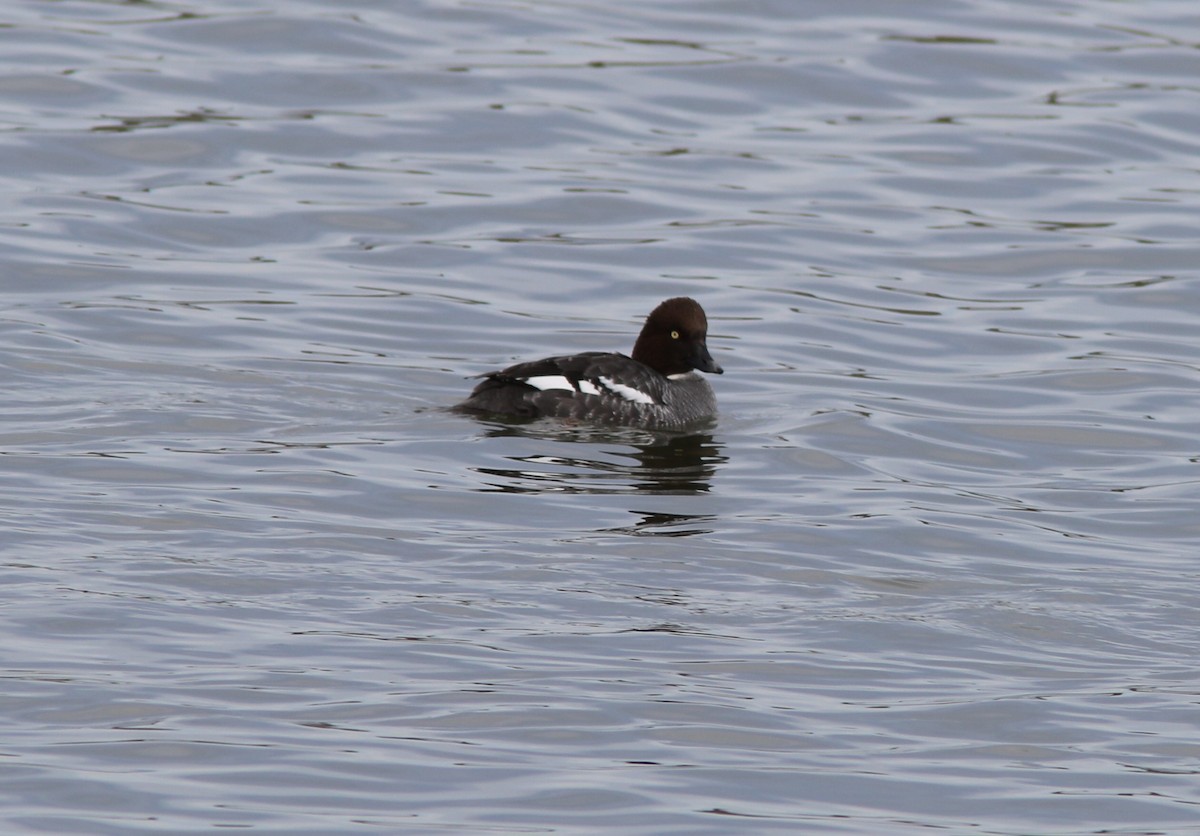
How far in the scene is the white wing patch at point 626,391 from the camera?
12827 millimetres

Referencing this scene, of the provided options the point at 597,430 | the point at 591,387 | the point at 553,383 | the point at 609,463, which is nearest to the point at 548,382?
the point at 553,383

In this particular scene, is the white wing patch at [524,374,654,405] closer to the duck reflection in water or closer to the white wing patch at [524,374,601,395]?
the white wing patch at [524,374,601,395]

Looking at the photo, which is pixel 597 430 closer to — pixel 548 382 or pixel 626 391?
pixel 626 391

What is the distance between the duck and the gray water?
0.25 metres

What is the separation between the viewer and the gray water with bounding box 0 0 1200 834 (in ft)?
24.1

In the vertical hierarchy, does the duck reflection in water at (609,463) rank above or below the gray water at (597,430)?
below

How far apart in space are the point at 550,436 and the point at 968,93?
12032 millimetres

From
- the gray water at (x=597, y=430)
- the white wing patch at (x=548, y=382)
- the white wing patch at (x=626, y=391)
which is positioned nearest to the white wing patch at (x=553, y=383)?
the white wing patch at (x=548, y=382)

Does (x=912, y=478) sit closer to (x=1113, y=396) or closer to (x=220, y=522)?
(x=1113, y=396)

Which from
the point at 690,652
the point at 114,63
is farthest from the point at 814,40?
the point at 690,652

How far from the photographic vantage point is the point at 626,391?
12.9 metres

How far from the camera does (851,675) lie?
8.23 metres

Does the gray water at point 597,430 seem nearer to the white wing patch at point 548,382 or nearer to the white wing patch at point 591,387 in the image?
the white wing patch at point 591,387

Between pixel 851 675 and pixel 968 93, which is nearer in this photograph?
pixel 851 675
